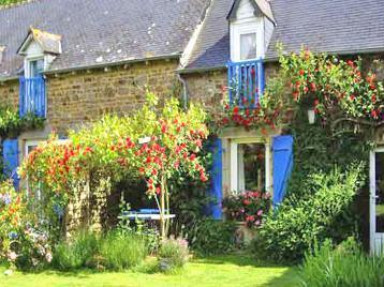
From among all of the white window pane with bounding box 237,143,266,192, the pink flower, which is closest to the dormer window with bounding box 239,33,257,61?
the white window pane with bounding box 237,143,266,192

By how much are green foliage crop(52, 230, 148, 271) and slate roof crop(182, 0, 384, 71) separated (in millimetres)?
4380

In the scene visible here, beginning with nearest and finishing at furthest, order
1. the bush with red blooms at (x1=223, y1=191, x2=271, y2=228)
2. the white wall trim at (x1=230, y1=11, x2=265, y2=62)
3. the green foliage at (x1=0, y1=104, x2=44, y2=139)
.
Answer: the bush with red blooms at (x1=223, y1=191, x2=271, y2=228) → the white wall trim at (x1=230, y1=11, x2=265, y2=62) → the green foliage at (x1=0, y1=104, x2=44, y2=139)

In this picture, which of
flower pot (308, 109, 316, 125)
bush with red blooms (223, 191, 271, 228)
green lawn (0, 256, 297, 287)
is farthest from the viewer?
bush with red blooms (223, 191, 271, 228)

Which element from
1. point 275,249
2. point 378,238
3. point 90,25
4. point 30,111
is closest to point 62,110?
point 30,111

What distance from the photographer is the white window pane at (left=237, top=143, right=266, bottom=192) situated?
11773mm

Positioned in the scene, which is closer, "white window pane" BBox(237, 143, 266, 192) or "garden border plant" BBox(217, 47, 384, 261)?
"garden border plant" BBox(217, 47, 384, 261)

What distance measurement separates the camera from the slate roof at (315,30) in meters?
10.9

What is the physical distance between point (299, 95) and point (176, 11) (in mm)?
4973

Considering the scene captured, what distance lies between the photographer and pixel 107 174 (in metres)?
10.8

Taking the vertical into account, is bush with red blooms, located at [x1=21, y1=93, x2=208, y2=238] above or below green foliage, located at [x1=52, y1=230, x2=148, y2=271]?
above

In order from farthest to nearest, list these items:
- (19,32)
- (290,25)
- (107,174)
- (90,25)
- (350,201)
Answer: (19,32)
(90,25)
(290,25)
(107,174)
(350,201)

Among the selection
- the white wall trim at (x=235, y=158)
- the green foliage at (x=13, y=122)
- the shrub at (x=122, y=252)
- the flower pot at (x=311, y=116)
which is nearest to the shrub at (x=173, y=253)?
the shrub at (x=122, y=252)

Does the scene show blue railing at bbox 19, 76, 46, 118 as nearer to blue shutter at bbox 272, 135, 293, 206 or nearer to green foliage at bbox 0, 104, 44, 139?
green foliage at bbox 0, 104, 44, 139

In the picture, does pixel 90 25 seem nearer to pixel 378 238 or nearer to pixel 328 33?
pixel 328 33
